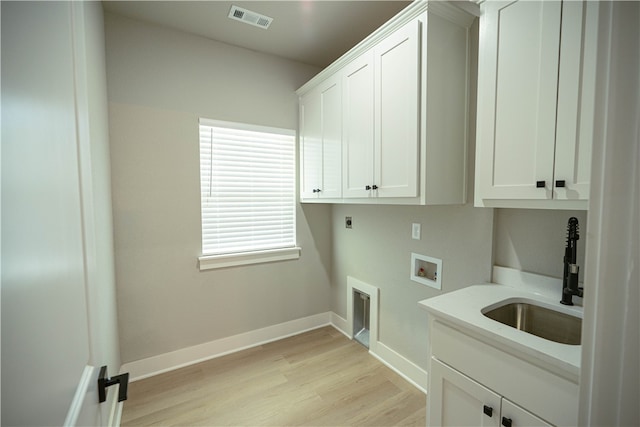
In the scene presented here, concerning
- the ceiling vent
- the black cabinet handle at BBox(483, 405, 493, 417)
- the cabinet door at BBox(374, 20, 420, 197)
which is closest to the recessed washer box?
the cabinet door at BBox(374, 20, 420, 197)

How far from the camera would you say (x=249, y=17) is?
2.12 metres

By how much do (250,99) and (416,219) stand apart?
187 cm

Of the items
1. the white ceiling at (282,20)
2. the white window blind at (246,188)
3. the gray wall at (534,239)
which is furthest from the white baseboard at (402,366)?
the white ceiling at (282,20)

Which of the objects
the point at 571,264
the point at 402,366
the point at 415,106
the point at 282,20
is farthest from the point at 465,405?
the point at 282,20

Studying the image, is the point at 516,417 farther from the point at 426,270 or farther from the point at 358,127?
the point at 358,127

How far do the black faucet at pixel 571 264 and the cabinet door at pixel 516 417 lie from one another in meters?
0.60

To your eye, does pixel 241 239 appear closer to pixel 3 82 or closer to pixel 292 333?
pixel 292 333

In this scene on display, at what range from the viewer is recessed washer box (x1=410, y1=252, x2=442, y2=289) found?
197 cm

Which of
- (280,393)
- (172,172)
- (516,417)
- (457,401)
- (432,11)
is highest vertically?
(432,11)

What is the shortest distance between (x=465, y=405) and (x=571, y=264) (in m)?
0.82

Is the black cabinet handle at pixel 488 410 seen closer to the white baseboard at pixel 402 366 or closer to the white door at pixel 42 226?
the white baseboard at pixel 402 366

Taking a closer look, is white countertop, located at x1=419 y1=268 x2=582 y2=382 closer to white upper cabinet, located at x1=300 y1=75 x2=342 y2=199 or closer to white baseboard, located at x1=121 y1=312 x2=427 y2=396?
white baseboard, located at x1=121 y1=312 x2=427 y2=396

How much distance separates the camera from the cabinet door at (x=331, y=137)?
2.24m

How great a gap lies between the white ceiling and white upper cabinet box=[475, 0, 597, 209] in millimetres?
1014
